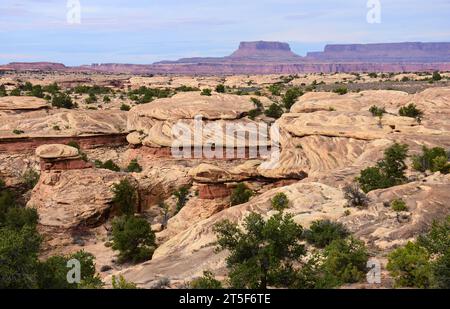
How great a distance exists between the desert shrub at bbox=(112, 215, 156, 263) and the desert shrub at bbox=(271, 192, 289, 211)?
6906 mm

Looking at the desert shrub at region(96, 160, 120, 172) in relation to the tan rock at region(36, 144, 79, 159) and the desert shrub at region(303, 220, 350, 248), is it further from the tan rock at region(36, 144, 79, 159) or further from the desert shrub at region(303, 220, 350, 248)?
the desert shrub at region(303, 220, 350, 248)

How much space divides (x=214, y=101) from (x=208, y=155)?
7778mm

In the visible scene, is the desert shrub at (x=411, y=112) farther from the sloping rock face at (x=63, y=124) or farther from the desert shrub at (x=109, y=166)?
the sloping rock face at (x=63, y=124)

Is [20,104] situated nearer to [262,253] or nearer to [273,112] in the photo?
[273,112]

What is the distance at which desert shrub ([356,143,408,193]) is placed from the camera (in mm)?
Result: 19906

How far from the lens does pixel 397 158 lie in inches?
832

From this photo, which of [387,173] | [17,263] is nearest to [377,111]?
[387,173]

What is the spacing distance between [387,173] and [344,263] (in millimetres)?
9480

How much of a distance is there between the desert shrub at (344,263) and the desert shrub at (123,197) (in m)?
16.4

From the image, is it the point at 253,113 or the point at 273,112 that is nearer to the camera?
the point at 253,113

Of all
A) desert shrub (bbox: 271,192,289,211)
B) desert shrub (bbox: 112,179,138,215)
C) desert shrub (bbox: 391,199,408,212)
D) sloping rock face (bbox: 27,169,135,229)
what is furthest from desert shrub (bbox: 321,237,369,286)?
sloping rock face (bbox: 27,169,135,229)

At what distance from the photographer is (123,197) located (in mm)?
27109

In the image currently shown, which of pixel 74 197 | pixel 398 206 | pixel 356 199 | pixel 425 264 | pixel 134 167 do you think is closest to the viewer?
pixel 425 264
